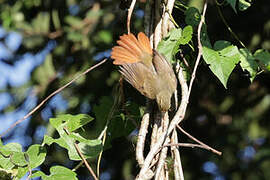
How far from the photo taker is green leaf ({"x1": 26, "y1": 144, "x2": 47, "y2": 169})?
67cm

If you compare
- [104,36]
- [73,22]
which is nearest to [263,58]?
[104,36]

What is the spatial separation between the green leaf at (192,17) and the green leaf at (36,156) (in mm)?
314

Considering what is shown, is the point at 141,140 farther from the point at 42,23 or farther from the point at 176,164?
the point at 42,23

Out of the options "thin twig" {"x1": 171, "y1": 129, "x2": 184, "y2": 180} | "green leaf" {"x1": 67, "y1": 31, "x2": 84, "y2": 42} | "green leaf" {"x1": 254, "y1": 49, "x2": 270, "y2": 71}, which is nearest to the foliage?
"green leaf" {"x1": 67, "y1": 31, "x2": 84, "y2": 42}

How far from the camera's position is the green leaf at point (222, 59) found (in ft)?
2.24

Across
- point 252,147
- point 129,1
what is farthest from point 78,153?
point 252,147

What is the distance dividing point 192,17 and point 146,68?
0.15 m

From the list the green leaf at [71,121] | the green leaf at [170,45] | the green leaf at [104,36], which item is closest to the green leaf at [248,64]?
the green leaf at [170,45]

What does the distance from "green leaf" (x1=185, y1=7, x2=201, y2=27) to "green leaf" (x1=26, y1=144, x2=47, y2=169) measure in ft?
1.03

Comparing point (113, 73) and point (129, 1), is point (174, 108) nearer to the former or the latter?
point (129, 1)

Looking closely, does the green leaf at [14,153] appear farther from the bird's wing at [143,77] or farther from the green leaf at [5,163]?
the bird's wing at [143,77]

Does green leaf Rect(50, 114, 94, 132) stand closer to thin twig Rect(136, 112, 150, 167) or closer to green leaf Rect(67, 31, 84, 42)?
thin twig Rect(136, 112, 150, 167)

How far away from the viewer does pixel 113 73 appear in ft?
5.55

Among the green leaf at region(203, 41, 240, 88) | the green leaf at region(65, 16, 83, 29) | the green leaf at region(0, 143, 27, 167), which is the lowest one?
the green leaf at region(65, 16, 83, 29)
